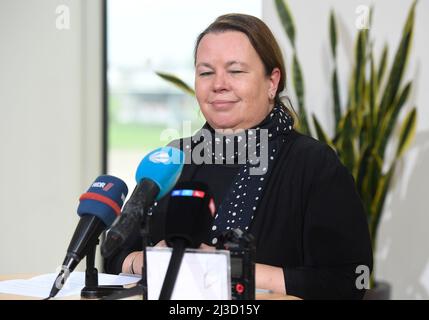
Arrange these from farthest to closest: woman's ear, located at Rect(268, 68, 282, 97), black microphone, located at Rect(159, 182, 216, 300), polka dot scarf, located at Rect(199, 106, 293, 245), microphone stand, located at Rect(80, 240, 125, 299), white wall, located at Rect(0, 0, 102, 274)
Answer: white wall, located at Rect(0, 0, 102, 274)
woman's ear, located at Rect(268, 68, 282, 97)
polka dot scarf, located at Rect(199, 106, 293, 245)
microphone stand, located at Rect(80, 240, 125, 299)
black microphone, located at Rect(159, 182, 216, 300)

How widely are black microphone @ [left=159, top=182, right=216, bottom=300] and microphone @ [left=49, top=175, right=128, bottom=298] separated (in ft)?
0.72

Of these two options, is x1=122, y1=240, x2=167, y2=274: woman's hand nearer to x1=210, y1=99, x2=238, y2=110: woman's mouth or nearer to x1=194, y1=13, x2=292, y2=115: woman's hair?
x1=210, y1=99, x2=238, y2=110: woman's mouth

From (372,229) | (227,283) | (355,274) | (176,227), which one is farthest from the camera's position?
(372,229)

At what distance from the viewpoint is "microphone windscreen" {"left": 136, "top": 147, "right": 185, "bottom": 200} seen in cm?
120

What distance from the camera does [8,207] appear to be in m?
3.95

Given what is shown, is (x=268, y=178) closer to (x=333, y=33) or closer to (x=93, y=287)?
(x=93, y=287)

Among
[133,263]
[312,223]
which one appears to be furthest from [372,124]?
[133,263]

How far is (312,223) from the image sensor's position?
171 centimetres

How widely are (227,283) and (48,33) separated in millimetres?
3114

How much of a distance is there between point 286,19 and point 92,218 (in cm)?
226

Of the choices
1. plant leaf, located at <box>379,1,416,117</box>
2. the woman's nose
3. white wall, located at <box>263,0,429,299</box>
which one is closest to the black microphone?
the woman's nose

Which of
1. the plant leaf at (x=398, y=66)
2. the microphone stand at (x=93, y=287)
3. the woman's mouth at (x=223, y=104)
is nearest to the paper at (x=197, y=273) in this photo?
the microphone stand at (x=93, y=287)
